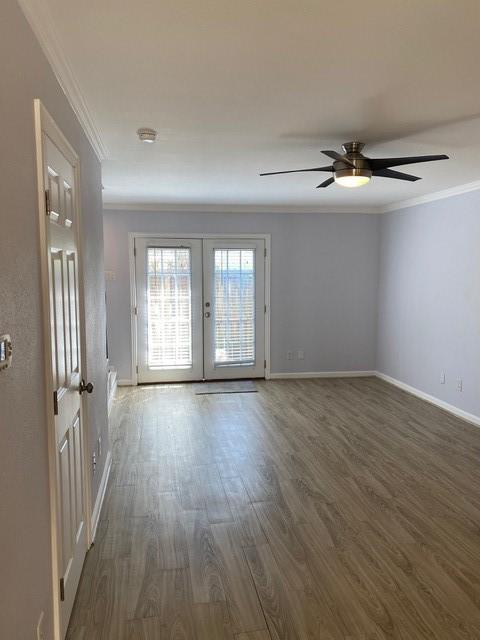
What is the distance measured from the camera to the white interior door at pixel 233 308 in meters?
6.37

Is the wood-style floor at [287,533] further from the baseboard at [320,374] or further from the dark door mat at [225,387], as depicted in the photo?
the baseboard at [320,374]

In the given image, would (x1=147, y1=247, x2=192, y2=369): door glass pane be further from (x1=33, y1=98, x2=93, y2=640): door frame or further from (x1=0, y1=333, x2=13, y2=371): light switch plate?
(x1=0, y1=333, x2=13, y2=371): light switch plate

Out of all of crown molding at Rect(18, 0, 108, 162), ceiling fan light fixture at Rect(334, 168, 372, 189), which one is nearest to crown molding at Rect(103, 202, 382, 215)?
crown molding at Rect(18, 0, 108, 162)

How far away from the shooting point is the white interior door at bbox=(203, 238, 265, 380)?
6.37 metres

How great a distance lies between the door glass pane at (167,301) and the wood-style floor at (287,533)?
161cm

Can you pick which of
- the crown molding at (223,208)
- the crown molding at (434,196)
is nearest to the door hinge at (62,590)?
the crown molding at (434,196)

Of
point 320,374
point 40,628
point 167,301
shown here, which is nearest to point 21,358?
point 40,628

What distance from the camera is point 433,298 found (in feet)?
17.9

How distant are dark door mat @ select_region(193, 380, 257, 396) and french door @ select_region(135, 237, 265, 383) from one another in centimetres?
13

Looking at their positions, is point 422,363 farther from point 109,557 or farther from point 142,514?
point 109,557

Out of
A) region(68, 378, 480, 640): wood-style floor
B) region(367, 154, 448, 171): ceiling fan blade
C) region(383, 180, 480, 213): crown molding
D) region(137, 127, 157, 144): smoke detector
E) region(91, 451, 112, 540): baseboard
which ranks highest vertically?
region(383, 180, 480, 213): crown molding

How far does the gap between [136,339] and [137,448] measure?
2362 mm

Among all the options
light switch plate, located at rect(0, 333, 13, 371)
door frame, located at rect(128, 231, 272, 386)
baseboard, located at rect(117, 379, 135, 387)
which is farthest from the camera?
baseboard, located at rect(117, 379, 135, 387)

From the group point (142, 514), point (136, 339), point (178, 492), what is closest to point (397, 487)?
point (178, 492)
